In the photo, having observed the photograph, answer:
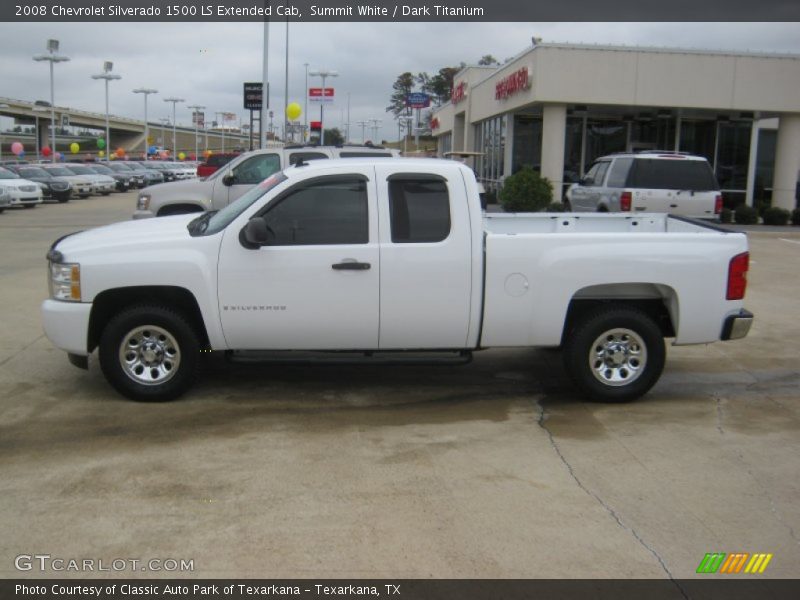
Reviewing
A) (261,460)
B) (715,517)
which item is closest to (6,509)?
(261,460)

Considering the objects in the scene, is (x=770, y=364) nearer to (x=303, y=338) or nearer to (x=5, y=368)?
(x=303, y=338)

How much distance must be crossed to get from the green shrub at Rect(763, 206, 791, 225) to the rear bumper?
20715mm

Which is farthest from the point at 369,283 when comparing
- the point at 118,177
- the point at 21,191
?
the point at 118,177

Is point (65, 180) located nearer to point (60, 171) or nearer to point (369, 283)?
point (60, 171)

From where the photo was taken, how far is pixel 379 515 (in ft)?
16.0

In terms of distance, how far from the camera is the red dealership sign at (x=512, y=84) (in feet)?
85.5

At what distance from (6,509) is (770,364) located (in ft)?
23.5

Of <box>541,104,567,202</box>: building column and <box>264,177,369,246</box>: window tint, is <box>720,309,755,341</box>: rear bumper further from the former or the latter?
<box>541,104,567,202</box>: building column

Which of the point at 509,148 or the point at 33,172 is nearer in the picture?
the point at 509,148

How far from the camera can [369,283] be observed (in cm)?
677

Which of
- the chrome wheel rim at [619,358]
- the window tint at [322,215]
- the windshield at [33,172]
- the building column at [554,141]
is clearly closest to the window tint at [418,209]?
the window tint at [322,215]

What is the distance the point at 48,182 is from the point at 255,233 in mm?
32449

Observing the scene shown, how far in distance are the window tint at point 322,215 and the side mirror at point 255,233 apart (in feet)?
0.54
